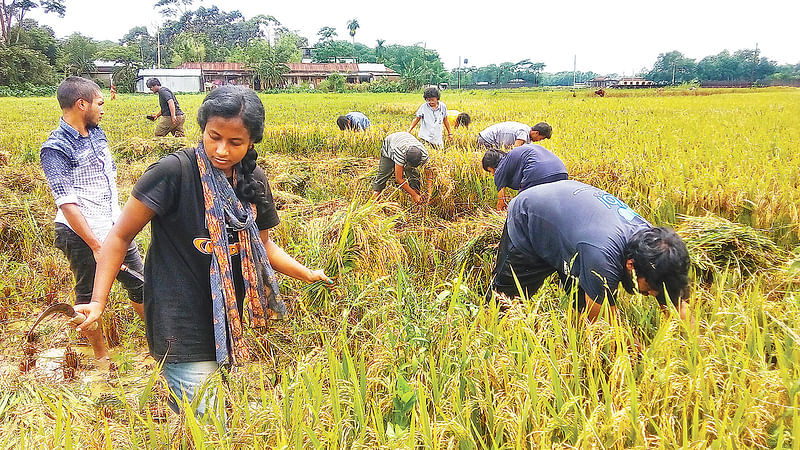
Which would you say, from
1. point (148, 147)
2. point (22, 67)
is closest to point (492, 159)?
point (148, 147)

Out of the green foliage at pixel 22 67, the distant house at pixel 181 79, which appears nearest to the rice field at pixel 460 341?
the distant house at pixel 181 79

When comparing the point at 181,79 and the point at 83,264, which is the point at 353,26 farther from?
the point at 83,264

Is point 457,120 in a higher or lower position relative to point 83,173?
higher

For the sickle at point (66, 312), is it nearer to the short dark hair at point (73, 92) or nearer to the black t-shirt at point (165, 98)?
the short dark hair at point (73, 92)

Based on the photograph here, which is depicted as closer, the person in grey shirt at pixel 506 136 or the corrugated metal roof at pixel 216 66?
the person in grey shirt at pixel 506 136

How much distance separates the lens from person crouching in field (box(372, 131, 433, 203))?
4.98 metres

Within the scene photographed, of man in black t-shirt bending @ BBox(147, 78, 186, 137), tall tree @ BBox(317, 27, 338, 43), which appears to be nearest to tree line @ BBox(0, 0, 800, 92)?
tall tree @ BBox(317, 27, 338, 43)

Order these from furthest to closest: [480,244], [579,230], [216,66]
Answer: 1. [216,66]
2. [480,244]
3. [579,230]

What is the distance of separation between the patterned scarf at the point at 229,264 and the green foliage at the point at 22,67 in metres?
43.0

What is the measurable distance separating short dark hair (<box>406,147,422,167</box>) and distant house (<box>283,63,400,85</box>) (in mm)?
44018

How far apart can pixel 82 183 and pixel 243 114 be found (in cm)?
153

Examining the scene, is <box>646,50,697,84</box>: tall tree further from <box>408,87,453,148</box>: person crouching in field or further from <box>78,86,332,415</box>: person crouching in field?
<box>78,86,332,415</box>: person crouching in field

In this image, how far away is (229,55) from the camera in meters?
57.2

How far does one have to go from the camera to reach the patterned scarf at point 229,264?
65.1 inches
